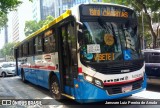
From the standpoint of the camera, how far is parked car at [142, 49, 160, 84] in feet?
33.7

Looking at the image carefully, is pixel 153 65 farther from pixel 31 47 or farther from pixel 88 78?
pixel 31 47

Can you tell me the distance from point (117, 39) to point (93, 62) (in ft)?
3.33

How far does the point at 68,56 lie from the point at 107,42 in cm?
151

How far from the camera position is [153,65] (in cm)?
1041

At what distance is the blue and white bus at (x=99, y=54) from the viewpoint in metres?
7.00

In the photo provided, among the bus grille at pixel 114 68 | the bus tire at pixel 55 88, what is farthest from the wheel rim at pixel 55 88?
the bus grille at pixel 114 68

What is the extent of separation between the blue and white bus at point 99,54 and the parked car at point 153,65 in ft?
8.42

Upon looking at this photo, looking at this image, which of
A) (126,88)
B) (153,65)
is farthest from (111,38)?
(153,65)

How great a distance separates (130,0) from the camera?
2089cm

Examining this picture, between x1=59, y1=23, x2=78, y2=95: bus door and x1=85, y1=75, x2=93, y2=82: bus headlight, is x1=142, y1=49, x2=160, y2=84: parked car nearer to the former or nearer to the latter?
x1=59, y1=23, x2=78, y2=95: bus door

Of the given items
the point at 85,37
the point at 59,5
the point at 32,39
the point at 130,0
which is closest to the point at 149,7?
the point at 130,0

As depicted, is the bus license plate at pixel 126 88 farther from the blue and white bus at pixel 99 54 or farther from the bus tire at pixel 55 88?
the bus tire at pixel 55 88

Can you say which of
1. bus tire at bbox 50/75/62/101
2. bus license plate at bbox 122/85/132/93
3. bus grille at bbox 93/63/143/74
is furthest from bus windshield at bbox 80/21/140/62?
bus tire at bbox 50/75/62/101

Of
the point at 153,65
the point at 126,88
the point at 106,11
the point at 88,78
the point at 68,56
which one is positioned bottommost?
the point at 126,88
